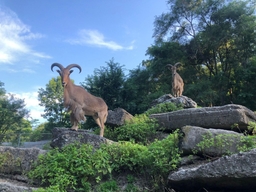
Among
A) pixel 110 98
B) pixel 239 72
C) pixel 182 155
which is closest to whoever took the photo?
pixel 182 155

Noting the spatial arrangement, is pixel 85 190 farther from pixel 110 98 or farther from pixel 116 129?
pixel 110 98

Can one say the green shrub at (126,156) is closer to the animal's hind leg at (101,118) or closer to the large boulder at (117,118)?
the animal's hind leg at (101,118)

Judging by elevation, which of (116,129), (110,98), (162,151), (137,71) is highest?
(137,71)

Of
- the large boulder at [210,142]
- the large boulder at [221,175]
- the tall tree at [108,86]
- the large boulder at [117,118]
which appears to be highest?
the tall tree at [108,86]

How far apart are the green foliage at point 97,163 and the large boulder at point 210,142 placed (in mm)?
353

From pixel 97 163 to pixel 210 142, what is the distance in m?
2.81

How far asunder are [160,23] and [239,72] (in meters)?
10.0

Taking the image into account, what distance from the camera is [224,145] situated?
20.2 feet

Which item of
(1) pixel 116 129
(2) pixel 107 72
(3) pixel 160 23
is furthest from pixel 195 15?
(1) pixel 116 129

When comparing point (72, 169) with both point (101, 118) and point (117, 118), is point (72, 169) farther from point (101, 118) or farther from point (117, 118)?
point (117, 118)

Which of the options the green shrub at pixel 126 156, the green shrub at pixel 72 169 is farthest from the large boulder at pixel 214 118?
the green shrub at pixel 72 169

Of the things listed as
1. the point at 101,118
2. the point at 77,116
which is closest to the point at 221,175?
the point at 77,116

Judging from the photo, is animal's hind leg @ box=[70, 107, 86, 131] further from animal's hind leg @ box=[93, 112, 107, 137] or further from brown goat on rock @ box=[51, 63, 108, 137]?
animal's hind leg @ box=[93, 112, 107, 137]

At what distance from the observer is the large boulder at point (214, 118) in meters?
8.81
